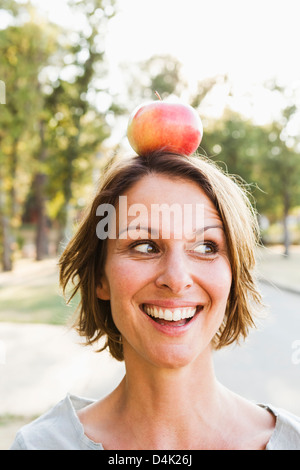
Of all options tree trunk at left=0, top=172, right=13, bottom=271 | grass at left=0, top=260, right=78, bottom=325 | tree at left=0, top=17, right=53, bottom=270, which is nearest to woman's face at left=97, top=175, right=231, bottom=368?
grass at left=0, top=260, right=78, bottom=325

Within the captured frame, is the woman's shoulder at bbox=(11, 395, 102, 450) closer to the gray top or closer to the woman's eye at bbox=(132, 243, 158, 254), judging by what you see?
the gray top

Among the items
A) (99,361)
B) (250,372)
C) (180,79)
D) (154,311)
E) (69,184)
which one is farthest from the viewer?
(180,79)

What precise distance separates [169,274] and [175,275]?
19mm

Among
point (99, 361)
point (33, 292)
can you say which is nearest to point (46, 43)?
point (33, 292)

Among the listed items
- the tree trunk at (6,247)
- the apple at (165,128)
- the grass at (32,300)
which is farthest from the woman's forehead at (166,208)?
the tree trunk at (6,247)

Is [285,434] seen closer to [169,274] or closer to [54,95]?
[169,274]

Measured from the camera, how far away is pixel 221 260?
1683 millimetres

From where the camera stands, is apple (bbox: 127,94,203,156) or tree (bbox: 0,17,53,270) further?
tree (bbox: 0,17,53,270)

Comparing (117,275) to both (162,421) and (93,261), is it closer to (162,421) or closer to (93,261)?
(93,261)

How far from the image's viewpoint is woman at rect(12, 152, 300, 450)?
1.58m

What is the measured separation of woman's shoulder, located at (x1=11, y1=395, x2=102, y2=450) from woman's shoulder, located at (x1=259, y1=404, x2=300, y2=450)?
0.56 meters

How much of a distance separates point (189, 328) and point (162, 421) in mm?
342

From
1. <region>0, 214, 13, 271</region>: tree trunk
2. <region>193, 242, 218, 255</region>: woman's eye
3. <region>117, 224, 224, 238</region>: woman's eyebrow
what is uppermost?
<region>117, 224, 224, 238</region>: woman's eyebrow

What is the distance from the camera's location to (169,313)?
1.57 metres
